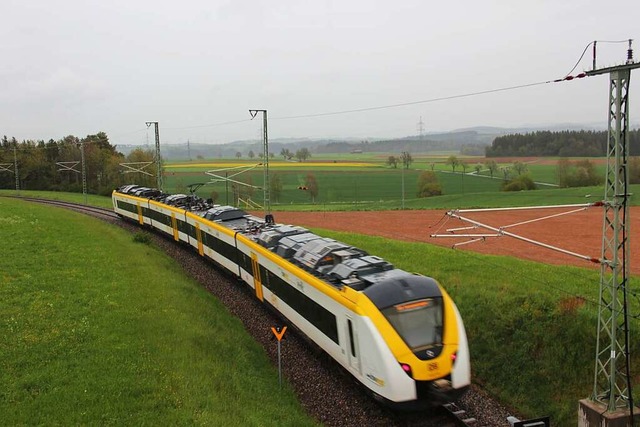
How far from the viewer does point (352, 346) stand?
39.3 feet

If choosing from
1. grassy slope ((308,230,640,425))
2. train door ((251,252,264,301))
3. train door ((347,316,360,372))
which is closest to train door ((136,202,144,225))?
train door ((251,252,264,301))

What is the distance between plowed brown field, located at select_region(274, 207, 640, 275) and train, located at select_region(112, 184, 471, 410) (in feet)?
22.5

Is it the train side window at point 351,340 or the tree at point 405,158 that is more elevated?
the tree at point 405,158

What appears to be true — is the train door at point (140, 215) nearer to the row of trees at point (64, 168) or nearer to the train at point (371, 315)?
the train at point (371, 315)

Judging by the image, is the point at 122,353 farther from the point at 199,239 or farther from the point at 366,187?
the point at 366,187

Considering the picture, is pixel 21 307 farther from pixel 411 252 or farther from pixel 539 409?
pixel 411 252

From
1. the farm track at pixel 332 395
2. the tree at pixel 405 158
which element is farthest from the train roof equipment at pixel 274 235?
the tree at pixel 405 158

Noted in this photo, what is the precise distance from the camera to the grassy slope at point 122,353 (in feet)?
35.7

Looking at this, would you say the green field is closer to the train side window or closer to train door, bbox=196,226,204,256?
train door, bbox=196,226,204,256

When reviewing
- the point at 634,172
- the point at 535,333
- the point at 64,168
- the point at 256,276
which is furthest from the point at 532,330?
the point at 64,168

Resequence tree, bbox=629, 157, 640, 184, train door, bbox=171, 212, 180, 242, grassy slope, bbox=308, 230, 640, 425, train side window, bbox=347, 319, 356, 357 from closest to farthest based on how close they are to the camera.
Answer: train side window, bbox=347, 319, 356, 357 < grassy slope, bbox=308, 230, 640, 425 < train door, bbox=171, 212, 180, 242 < tree, bbox=629, 157, 640, 184

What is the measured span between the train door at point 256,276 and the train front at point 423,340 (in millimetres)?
8335

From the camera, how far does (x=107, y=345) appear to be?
1391 cm

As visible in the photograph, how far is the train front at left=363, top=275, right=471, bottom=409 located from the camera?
10.8m
